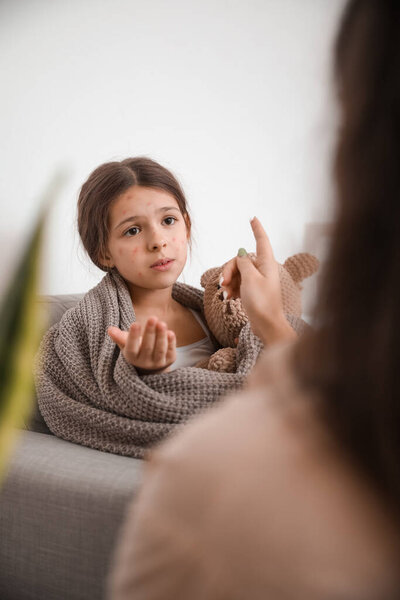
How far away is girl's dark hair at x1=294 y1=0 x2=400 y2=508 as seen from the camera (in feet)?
0.83

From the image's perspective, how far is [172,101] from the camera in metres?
1.87

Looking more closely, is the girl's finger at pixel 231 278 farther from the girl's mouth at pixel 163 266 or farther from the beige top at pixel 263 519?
the beige top at pixel 263 519

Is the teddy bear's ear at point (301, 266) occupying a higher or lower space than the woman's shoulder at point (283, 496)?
higher

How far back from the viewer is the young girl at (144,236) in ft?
3.82

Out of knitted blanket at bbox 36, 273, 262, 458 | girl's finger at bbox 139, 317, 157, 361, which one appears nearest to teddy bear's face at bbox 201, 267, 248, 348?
knitted blanket at bbox 36, 273, 262, 458

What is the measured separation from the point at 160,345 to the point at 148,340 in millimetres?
21

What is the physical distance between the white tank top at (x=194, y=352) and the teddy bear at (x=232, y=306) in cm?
3

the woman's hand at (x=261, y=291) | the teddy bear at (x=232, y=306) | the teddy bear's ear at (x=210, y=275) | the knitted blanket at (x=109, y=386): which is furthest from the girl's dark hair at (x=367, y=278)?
the teddy bear's ear at (x=210, y=275)

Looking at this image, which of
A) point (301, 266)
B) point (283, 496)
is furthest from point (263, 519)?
point (301, 266)

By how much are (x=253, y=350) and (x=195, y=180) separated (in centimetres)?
110

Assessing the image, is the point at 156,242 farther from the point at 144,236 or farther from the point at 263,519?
the point at 263,519

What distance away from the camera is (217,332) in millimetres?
1204

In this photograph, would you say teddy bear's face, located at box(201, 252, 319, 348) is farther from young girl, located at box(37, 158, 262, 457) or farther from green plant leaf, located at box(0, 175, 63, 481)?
green plant leaf, located at box(0, 175, 63, 481)

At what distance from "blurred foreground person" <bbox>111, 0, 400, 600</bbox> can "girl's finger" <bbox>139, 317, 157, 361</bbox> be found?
507mm
